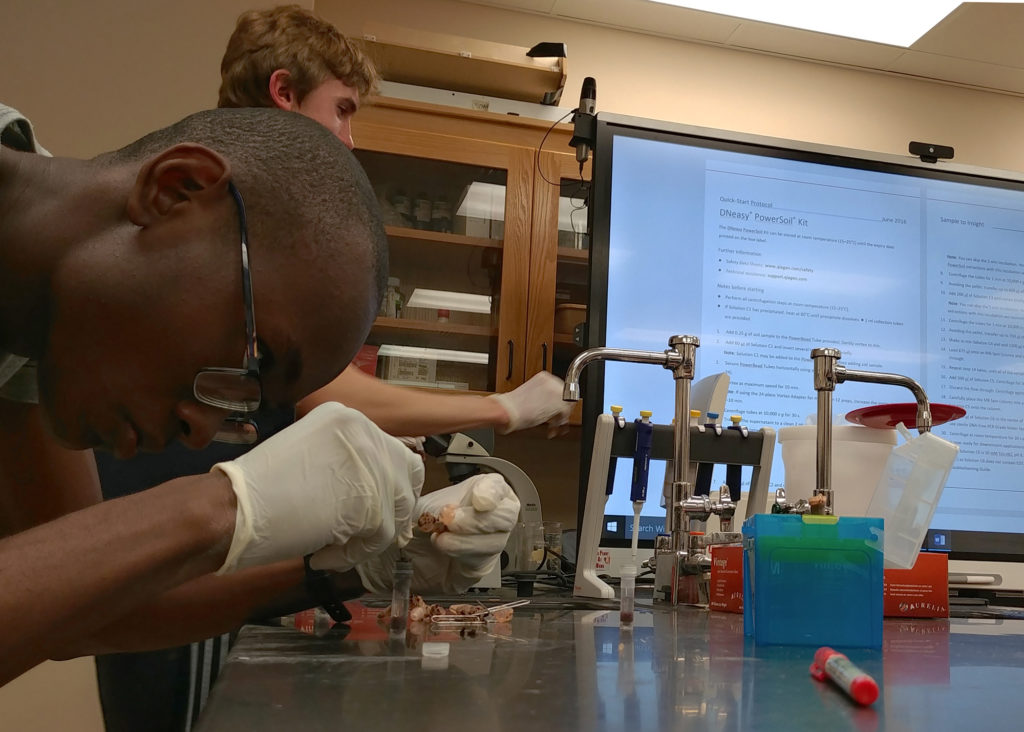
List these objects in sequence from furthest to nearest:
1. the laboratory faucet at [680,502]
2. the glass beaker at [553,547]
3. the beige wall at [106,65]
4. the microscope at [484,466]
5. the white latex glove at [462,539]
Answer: the beige wall at [106,65], the glass beaker at [553,547], the microscope at [484,466], the laboratory faucet at [680,502], the white latex glove at [462,539]

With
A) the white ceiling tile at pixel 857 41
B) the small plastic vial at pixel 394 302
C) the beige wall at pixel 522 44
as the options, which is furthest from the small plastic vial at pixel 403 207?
the white ceiling tile at pixel 857 41

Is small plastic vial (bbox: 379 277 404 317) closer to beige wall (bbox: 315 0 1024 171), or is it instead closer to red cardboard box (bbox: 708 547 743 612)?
beige wall (bbox: 315 0 1024 171)

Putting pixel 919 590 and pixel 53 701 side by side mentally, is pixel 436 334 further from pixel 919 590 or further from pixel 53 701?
pixel 919 590

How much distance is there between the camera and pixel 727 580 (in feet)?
3.89

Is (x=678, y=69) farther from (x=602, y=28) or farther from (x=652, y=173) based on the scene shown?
(x=652, y=173)

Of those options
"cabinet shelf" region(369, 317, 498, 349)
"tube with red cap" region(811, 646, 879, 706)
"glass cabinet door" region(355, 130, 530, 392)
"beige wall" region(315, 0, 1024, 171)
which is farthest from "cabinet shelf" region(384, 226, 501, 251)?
"tube with red cap" region(811, 646, 879, 706)

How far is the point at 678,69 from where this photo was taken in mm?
3164

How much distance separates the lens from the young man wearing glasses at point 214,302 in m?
0.65

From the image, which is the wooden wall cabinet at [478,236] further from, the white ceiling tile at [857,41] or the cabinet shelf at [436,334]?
the white ceiling tile at [857,41]

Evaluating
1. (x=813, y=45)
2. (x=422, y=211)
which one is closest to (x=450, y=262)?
(x=422, y=211)

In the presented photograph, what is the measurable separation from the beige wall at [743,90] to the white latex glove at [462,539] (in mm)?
2191

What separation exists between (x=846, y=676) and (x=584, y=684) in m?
0.17

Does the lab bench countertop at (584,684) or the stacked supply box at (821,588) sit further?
the stacked supply box at (821,588)

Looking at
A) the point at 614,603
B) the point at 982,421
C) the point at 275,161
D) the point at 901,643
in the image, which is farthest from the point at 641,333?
the point at 275,161
